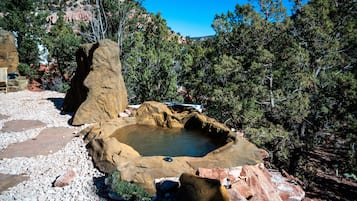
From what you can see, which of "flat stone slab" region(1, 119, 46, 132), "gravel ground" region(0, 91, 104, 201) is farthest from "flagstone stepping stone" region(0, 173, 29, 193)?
"flat stone slab" region(1, 119, 46, 132)

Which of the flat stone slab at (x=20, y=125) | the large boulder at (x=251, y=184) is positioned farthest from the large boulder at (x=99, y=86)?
the large boulder at (x=251, y=184)

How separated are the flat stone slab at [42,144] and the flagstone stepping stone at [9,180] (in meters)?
0.99

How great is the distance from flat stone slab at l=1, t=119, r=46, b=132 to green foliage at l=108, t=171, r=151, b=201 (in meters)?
5.28

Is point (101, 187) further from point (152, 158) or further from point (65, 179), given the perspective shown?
point (152, 158)

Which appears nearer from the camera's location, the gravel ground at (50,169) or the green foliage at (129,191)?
the green foliage at (129,191)

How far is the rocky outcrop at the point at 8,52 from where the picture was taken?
1398cm

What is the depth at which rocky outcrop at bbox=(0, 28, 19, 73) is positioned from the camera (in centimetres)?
1398

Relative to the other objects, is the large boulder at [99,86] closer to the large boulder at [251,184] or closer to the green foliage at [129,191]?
the green foliage at [129,191]

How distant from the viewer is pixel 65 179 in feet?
16.0

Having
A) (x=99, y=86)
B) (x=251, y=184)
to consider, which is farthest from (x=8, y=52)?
(x=251, y=184)

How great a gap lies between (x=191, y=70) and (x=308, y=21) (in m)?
5.96

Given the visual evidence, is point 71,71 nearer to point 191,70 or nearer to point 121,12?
point 121,12

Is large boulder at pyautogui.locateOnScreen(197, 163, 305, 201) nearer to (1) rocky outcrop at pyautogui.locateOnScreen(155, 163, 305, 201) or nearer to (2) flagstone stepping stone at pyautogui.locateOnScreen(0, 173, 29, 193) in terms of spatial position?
(1) rocky outcrop at pyautogui.locateOnScreen(155, 163, 305, 201)

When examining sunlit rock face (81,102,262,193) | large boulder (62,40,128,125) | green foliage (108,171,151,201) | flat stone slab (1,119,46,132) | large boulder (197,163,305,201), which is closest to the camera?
green foliage (108,171,151,201)
